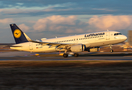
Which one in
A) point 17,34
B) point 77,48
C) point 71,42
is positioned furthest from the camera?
point 17,34

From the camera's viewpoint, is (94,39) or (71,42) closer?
(94,39)

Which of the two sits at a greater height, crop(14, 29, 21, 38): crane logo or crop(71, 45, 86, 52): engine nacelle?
crop(14, 29, 21, 38): crane logo

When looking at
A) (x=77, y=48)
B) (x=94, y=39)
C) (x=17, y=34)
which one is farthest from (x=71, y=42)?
(x=17, y=34)

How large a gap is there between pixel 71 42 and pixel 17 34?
13535 mm

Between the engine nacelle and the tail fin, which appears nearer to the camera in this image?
the engine nacelle

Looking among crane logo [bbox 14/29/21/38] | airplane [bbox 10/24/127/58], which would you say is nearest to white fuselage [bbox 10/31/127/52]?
airplane [bbox 10/24/127/58]

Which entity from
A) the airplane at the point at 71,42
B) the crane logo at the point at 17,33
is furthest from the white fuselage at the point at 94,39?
the crane logo at the point at 17,33

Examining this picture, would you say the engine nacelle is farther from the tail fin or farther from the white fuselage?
the tail fin

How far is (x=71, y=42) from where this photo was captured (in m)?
41.3

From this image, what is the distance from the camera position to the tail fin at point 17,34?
44.0 metres

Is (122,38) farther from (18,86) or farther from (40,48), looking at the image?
(18,86)

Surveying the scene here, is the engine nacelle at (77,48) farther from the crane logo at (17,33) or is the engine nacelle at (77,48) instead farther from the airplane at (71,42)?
the crane logo at (17,33)

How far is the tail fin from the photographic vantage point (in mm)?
44031

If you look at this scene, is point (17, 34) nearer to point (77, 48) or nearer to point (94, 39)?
point (77, 48)
